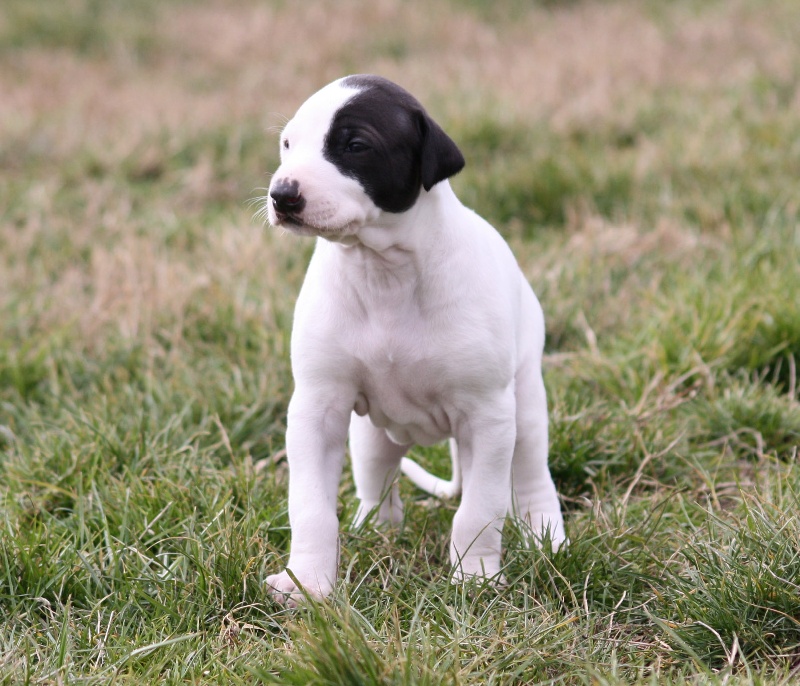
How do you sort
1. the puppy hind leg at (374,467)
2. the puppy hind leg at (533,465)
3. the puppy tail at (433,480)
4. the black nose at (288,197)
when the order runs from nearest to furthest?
the black nose at (288,197) → the puppy hind leg at (533,465) → the puppy hind leg at (374,467) → the puppy tail at (433,480)

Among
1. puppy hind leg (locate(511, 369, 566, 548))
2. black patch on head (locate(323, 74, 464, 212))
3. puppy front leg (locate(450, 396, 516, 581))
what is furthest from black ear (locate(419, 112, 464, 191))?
puppy hind leg (locate(511, 369, 566, 548))

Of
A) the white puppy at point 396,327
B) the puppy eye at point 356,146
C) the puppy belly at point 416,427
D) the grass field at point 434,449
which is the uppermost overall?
the puppy eye at point 356,146

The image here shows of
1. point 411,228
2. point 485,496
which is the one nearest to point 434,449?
point 485,496

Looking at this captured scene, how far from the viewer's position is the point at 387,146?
266 centimetres

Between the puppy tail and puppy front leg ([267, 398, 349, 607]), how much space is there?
0.64 meters

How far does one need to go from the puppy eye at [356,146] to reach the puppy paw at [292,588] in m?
1.10

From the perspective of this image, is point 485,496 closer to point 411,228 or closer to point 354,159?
point 411,228

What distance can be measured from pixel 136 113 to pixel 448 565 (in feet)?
20.7

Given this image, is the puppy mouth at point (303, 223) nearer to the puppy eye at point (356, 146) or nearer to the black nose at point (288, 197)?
the black nose at point (288, 197)

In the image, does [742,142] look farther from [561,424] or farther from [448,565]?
[448,565]

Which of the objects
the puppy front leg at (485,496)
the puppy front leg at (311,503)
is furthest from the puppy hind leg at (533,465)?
the puppy front leg at (311,503)

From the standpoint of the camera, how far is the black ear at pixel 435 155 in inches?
107

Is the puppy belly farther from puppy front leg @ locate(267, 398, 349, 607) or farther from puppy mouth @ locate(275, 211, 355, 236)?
puppy mouth @ locate(275, 211, 355, 236)

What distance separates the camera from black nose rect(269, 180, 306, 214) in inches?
99.3
